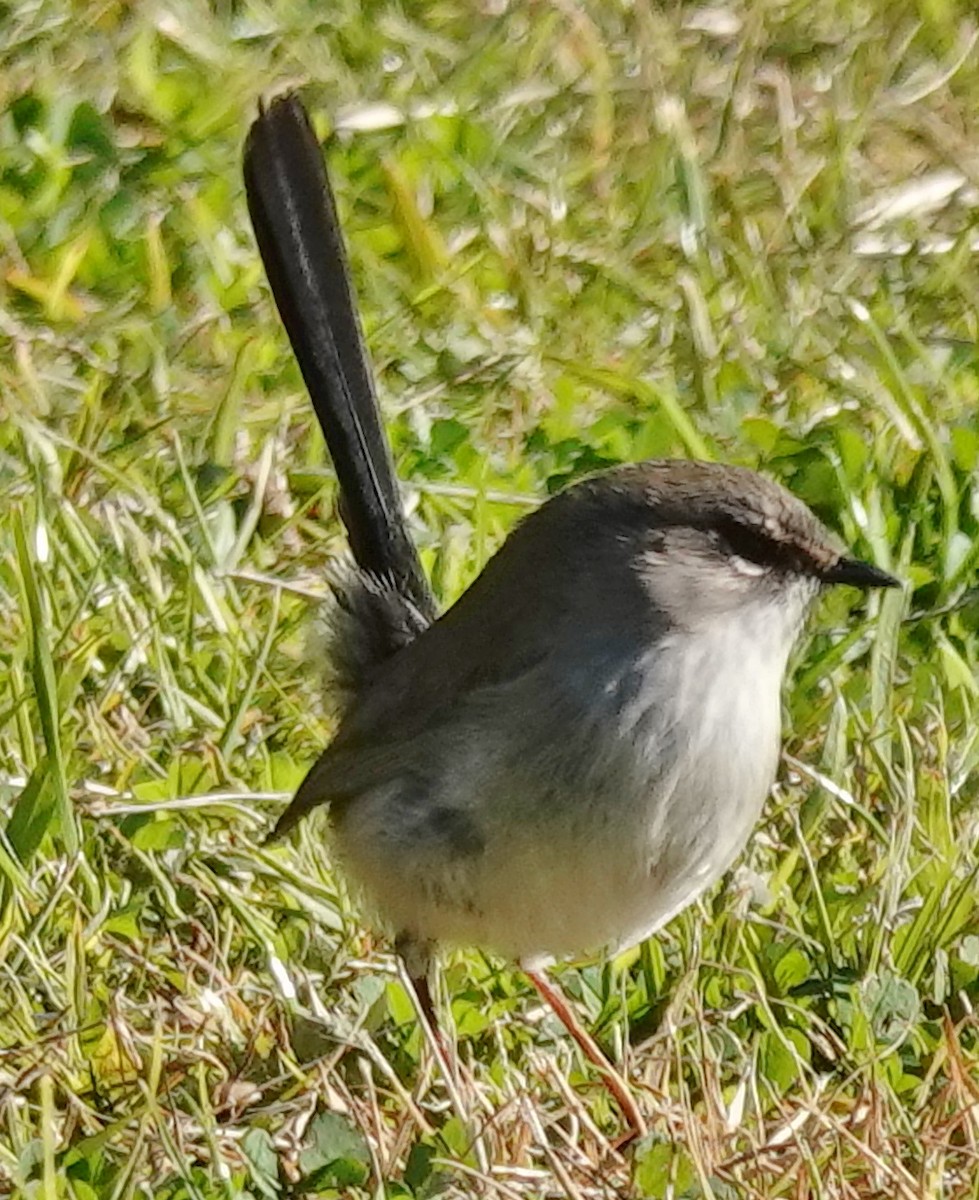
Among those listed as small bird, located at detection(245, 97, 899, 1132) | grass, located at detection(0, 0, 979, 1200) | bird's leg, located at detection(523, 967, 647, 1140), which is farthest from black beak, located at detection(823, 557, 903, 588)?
bird's leg, located at detection(523, 967, 647, 1140)

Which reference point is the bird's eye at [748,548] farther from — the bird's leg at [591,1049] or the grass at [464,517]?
the bird's leg at [591,1049]

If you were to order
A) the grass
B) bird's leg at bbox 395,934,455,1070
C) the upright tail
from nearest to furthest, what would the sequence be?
the grass, bird's leg at bbox 395,934,455,1070, the upright tail

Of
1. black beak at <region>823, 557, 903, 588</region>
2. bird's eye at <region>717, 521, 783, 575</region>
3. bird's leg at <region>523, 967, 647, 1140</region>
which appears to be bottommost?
bird's leg at <region>523, 967, 647, 1140</region>

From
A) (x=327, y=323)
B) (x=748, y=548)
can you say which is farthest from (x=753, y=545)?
(x=327, y=323)

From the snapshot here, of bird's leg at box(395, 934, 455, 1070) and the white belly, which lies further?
bird's leg at box(395, 934, 455, 1070)

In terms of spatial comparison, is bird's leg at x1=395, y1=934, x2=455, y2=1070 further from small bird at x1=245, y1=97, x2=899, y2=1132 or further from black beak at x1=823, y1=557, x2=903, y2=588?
black beak at x1=823, y1=557, x2=903, y2=588

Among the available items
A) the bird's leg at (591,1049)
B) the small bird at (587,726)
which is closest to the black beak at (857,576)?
the small bird at (587,726)
